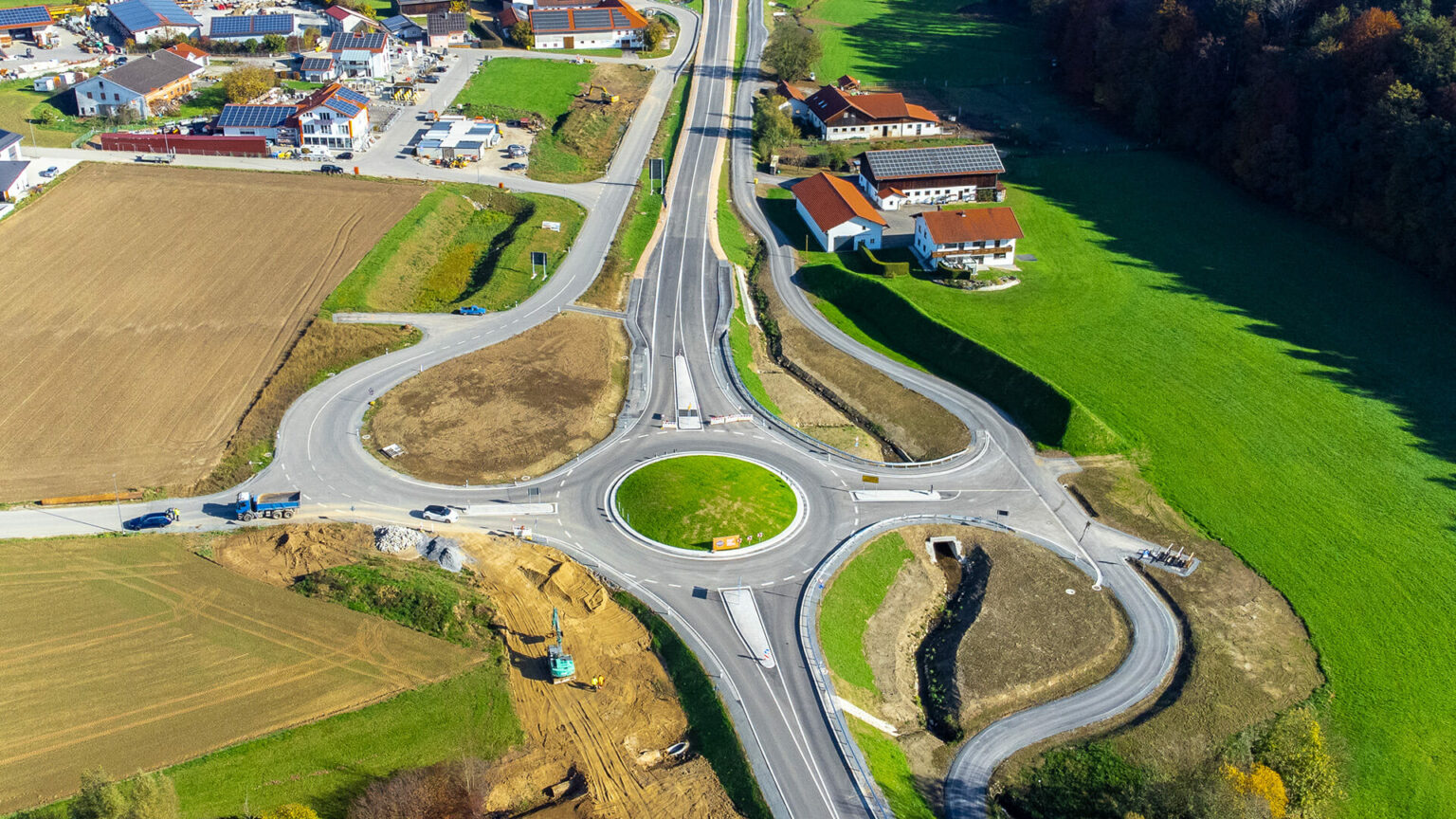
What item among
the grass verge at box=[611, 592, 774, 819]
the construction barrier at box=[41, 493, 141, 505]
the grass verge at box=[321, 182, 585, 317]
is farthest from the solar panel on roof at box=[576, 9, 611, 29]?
the grass verge at box=[611, 592, 774, 819]

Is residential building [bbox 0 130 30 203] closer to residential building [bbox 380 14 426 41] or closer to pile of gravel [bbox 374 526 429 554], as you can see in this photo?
residential building [bbox 380 14 426 41]

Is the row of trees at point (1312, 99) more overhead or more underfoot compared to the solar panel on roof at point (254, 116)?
more overhead

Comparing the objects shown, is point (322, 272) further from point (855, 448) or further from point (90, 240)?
point (855, 448)

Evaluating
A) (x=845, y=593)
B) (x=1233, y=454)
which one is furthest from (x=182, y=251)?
(x=1233, y=454)

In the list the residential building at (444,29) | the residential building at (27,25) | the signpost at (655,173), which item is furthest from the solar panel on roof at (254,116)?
the residential building at (27,25)

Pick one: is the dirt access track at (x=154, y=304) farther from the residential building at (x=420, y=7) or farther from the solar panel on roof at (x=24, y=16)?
the residential building at (x=420, y=7)

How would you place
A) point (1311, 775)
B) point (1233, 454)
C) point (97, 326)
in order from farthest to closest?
point (97, 326) < point (1233, 454) < point (1311, 775)

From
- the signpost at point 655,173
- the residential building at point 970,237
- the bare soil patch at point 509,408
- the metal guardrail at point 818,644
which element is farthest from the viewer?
the signpost at point 655,173
